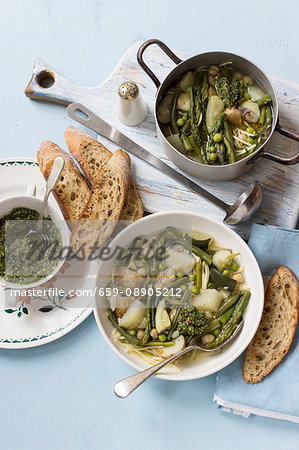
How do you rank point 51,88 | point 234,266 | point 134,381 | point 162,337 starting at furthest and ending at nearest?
1. point 51,88
2. point 234,266
3. point 162,337
4. point 134,381

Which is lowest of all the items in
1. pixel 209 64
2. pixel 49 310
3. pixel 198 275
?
pixel 49 310

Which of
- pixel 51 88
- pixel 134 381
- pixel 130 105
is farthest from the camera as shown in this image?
pixel 51 88

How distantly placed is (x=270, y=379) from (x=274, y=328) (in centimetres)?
31

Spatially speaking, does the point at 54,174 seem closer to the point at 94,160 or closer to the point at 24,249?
the point at 94,160

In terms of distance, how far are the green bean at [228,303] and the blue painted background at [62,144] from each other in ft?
1.78

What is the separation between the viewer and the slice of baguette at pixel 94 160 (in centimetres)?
312

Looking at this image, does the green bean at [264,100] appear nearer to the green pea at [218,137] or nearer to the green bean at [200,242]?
the green pea at [218,137]

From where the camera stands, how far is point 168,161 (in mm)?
3209

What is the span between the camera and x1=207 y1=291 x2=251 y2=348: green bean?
9.39 ft

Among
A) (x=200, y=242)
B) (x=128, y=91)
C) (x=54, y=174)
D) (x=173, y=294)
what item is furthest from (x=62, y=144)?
(x=173, y=294)

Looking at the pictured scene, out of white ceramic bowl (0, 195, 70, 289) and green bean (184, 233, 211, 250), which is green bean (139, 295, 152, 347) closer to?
green bean (184, 233, 211, 250)

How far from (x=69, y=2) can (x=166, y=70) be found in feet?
3.29

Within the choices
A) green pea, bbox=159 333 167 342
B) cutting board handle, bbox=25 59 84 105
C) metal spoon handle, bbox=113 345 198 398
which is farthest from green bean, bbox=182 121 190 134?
metal spoon handle, bbox=113 345 198 398

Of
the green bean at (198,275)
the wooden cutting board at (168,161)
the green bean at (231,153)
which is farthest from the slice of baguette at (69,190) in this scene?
the green bean at (231,153)
